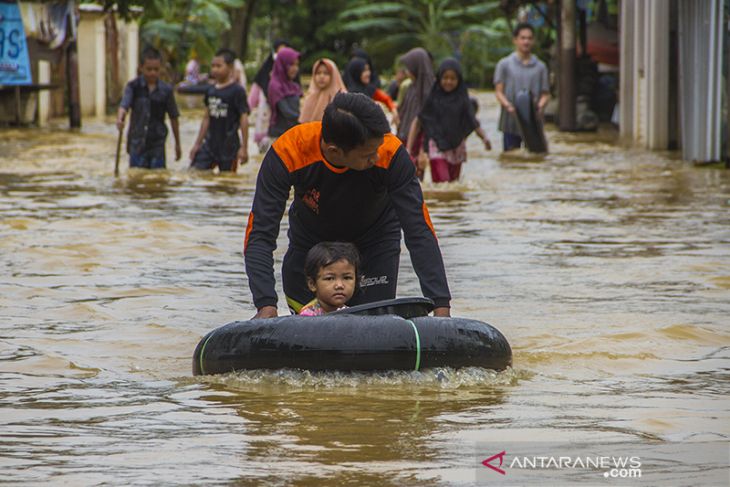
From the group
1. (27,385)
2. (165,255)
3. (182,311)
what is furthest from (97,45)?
(27,385)

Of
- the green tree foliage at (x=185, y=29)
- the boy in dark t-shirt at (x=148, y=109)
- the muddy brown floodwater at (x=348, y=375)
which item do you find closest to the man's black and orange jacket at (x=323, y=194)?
the muddy brown floodwater at (x=348, y=375)

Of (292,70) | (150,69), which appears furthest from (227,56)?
(292,70)

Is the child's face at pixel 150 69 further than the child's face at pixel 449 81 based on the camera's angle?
Yes

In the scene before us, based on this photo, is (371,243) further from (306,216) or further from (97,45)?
(97,45)

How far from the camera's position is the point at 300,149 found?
20.9ft

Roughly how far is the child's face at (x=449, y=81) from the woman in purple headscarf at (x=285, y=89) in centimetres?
337

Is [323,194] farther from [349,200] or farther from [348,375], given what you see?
[348,375]

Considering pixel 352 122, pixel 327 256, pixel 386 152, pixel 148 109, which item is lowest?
pixel 327 256

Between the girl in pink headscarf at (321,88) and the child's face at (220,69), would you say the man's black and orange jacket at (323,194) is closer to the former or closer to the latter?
the child's face at (220,69)

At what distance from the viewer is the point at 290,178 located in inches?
251

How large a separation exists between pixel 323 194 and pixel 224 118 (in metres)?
10.1

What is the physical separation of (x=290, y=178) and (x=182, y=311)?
2.65 meters

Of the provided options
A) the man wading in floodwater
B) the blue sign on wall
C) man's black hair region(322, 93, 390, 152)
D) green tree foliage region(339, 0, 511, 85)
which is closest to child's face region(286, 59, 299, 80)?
the blue sign on wall

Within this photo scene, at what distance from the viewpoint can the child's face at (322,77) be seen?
53.6ft
